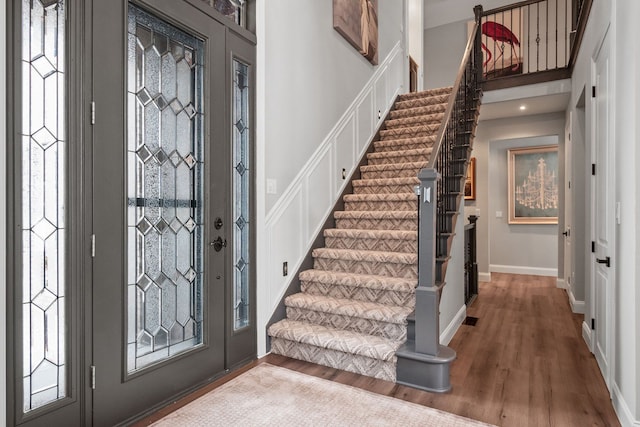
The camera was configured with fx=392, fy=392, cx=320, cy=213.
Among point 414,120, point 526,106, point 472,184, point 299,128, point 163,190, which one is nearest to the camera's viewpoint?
point 163,190

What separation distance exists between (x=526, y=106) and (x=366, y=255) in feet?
12.7

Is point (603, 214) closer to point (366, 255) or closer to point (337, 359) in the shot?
point (366, 255)

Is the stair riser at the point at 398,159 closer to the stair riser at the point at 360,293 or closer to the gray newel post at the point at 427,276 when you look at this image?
the stair riser at the point at 360,293

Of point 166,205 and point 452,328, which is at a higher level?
point 166,205

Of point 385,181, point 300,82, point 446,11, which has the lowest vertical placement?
point 385,181

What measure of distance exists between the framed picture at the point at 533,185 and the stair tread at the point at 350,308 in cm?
518

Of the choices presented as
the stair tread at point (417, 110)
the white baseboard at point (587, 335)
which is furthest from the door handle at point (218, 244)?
the stair tread at point (417, 110)

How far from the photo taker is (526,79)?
16.7 feet

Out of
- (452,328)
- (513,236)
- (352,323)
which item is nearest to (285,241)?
(352,323)

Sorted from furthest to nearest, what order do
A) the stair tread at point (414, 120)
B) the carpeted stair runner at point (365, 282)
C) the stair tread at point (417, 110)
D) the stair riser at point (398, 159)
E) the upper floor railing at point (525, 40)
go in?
the upper floor railing at point (525, 40), the stair tread at point (417, 110), the stair tread at point (414, 120), the stair riser at point (398, 159), the carpeted stair runner at point (365, 282)

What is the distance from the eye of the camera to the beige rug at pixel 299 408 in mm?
2033

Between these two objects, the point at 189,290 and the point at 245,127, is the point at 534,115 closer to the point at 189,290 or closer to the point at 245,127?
the point at 245,127

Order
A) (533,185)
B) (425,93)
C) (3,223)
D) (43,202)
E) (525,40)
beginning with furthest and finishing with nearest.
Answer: (525,40) < (533,185) < (425,93) < (43,202) < (3,223)

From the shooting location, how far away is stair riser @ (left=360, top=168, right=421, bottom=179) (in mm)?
4277
